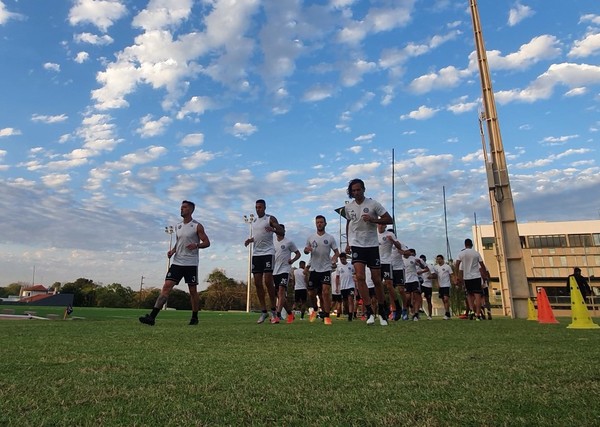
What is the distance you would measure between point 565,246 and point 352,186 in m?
59.2

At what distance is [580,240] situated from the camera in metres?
55.8

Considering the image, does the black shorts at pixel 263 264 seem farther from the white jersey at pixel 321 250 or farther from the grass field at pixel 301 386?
the grass field at pixel 301 386

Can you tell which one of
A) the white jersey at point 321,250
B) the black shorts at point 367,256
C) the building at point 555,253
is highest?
the building at point 555,253

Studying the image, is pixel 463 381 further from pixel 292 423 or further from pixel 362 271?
pixel 362 271

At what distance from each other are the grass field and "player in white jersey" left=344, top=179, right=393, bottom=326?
3709 mm

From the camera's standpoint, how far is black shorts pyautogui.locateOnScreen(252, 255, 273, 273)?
8617 mm

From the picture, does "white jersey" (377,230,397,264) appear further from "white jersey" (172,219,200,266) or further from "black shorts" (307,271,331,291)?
"white jersey" (172,219,200,266)

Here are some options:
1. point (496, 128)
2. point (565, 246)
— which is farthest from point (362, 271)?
point (565, 246)

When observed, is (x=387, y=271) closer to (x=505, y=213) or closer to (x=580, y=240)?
(x=505, y=213)

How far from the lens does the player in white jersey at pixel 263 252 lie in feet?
28.2

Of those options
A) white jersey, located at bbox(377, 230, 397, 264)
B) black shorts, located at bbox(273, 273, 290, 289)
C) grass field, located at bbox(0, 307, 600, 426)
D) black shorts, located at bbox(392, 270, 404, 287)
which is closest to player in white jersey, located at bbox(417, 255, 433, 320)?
black shorts, located at bbox(392, 270, 404, 287)

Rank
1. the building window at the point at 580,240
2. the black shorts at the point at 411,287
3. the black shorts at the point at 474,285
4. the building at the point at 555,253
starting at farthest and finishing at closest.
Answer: the building window at the point at 580,240, the building at the point at 555,253, the black shorts at the point at 411,287, the black shorts at the point at 474,285

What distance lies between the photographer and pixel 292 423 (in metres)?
1.53

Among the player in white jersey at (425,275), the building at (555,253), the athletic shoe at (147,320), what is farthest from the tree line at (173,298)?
the athletic shoe at (147,320)
